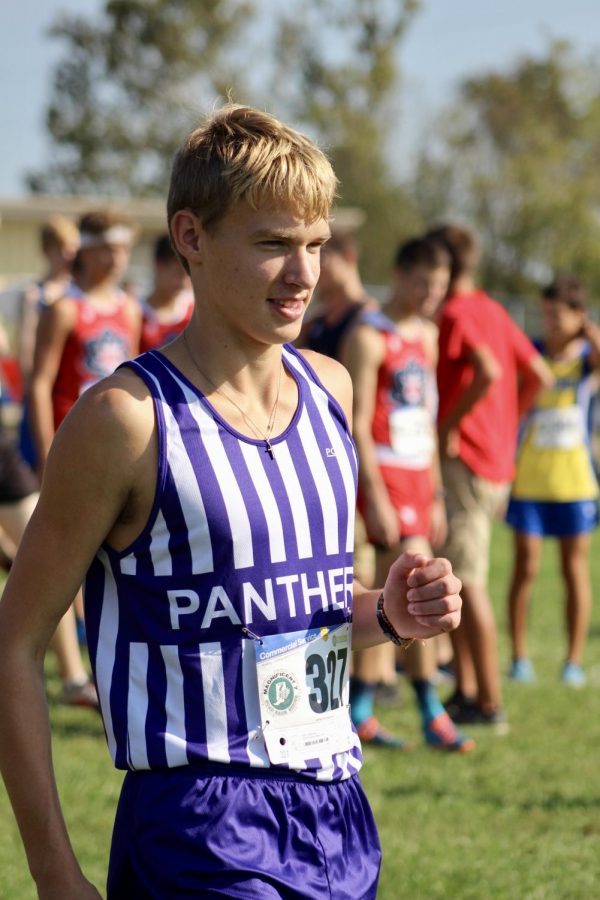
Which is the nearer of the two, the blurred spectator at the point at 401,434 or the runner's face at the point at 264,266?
the runner's face at the point at 264,266

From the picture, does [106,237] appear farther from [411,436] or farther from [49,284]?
[49,284]

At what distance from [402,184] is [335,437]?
4660 centimetres

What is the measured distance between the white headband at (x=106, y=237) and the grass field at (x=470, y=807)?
7.65 feet

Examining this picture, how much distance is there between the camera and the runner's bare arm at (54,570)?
206 cm

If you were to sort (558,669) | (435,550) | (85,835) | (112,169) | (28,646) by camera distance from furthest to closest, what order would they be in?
(112,169), (558,669), (435,550), (85,835), (28,646)

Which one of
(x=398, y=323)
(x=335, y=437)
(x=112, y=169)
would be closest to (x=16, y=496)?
(x=398, y=323)

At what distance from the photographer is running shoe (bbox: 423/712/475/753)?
19.3ft

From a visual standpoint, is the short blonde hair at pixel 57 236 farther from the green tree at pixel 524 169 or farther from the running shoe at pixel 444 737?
the green tree at pixel 524 169

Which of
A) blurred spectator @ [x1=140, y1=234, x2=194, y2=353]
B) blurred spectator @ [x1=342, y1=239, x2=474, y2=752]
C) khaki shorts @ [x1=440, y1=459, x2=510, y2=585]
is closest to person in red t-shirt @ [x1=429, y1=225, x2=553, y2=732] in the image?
khaki shorts @ [x1=440, y1=459, x2=510, y2=585]

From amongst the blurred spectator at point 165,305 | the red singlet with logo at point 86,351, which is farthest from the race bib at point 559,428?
the red singlet with logo at point 86,351

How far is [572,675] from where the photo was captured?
7535 mm

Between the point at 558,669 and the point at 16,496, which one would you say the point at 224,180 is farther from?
the point at 558,669

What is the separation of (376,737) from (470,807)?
902 mm

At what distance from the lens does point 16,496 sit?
6379 millimetres
